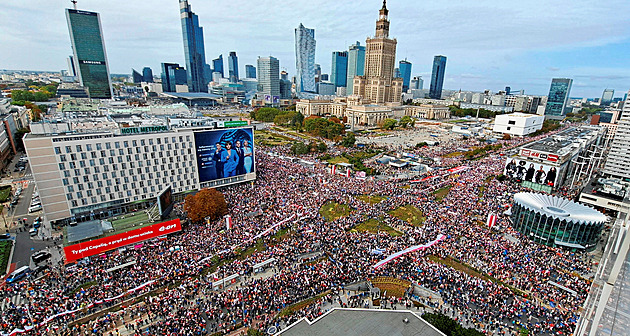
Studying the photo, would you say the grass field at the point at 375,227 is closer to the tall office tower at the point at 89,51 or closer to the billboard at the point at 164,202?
the billboard at the point at 164,202

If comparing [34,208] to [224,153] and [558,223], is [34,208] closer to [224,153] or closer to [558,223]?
[224,153]

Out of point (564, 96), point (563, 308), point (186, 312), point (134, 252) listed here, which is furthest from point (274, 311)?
point (564, 96)

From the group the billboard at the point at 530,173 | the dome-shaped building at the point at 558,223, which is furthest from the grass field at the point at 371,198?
the billboard at the point at 530,173

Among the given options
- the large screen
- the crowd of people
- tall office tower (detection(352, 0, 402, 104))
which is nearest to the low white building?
tall office tower (detection(352, 0, 402, 104))

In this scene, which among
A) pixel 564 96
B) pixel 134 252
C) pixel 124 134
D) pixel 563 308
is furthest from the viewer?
pixel 564 96

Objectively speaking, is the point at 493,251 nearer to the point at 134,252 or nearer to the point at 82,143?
the point at 134,252

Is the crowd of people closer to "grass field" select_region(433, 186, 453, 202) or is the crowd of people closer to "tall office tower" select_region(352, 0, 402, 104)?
"grass field" select_region(433, 186, 453, 202)

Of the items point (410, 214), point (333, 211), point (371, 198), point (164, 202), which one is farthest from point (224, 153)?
point (410, 214)
